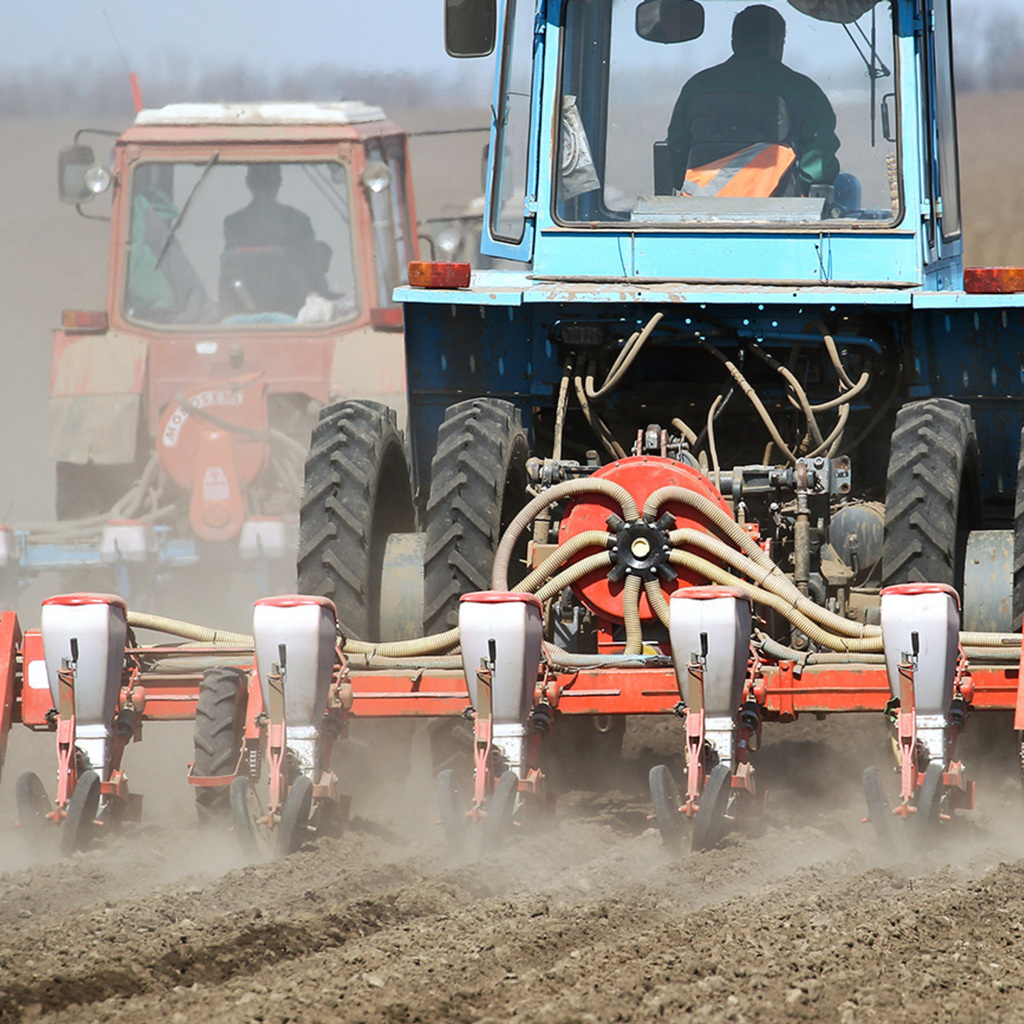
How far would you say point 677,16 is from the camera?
269 inches

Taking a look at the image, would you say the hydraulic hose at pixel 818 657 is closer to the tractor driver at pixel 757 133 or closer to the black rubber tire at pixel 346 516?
the black rubber tire at pixel 346 516

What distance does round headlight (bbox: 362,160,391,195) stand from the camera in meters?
11.1

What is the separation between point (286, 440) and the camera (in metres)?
10.4

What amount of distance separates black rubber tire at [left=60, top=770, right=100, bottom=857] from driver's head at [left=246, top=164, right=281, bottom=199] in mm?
6607

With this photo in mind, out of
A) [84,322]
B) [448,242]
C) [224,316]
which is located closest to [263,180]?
[224,316]

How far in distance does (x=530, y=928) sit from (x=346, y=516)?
220cm

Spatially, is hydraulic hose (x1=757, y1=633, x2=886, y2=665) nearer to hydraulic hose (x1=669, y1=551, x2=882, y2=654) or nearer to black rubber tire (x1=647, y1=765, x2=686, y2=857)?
hydraulic hose (x1=669, y1=551, x2=882, y2=654)

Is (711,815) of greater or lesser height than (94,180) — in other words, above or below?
below

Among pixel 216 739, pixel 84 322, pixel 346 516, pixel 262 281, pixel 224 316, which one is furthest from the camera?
pixel 262 281

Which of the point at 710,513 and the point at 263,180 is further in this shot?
the point at 263,180

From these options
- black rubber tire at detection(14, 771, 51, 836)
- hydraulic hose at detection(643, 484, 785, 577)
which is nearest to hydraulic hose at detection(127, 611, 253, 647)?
black rubber tire at detection(14, 771, 51, 836)

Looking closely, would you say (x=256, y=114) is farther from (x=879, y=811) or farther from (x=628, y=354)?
(x=879, y=811)

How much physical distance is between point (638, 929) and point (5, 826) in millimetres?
2139

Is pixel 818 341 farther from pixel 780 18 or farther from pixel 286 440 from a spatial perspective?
pixel 286 440
